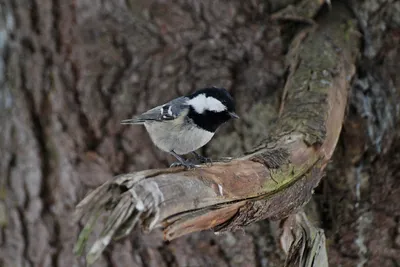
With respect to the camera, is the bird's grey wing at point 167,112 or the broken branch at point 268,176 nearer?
the broken branch at point 268,176

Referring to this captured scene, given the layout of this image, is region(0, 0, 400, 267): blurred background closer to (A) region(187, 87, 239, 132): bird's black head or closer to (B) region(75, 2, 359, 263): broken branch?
(B) region(75, 2, 359, 263): broken branch

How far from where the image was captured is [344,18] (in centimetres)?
239

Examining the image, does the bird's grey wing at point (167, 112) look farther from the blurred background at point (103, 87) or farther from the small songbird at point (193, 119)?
the blurred background at point (103, 87)

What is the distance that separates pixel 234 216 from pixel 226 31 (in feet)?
3.87

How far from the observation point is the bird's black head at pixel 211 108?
6.23ft

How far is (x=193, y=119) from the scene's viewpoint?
76.7 inches

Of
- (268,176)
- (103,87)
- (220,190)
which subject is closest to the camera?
(220,190)

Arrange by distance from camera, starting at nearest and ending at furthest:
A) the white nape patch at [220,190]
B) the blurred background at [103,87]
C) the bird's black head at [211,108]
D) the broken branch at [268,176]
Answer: the broken branch at [268,176] → the white nape patch at [220,190] → the bird's black head at [211,108] → the blurred background at [103,87]

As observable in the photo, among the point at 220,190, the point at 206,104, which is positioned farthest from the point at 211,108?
the point at 220,190

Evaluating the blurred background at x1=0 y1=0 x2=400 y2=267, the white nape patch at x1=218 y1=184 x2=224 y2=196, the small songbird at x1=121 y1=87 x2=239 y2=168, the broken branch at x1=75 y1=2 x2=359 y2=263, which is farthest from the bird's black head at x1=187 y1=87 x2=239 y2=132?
the white nape patch at x1=218 y1=184 x2=224 y2=196

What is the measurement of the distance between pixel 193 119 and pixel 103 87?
655 mm

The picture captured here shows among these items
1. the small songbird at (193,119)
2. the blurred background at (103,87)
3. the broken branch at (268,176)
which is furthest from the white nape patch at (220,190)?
the blurred background at (103,87)

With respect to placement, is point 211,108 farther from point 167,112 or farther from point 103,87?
point 103,87

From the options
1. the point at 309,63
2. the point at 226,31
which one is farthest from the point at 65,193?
the point at 309,63
